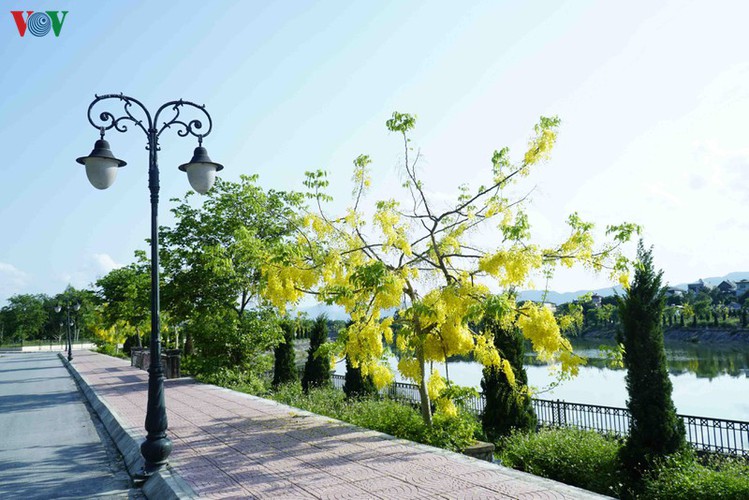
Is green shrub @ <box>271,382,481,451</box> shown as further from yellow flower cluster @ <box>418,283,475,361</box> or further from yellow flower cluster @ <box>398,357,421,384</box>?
yellow flower cluster @ <box>418,283,475,361</box>

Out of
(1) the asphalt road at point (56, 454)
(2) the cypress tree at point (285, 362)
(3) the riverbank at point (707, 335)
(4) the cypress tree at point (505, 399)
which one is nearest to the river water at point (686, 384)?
(4) the cypress tree at point (505, 399)

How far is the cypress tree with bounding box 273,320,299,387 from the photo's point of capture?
2273cm

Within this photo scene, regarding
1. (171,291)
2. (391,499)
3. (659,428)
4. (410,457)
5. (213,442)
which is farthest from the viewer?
(171,291)

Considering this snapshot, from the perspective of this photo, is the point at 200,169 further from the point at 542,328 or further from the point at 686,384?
the point at 686,384

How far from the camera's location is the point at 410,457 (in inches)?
336

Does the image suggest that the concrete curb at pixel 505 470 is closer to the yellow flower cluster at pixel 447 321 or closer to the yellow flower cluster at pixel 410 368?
the yellow flower cluster at pixel 410 368

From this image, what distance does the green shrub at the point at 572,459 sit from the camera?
9898 mm

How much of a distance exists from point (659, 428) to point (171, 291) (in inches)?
652

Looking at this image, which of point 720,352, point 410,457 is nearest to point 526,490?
point 410,457

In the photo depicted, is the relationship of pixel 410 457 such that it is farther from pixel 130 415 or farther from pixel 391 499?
pixel 130 415

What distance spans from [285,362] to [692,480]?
16757 millimetres

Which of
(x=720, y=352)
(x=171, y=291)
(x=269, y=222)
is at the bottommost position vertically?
(x=720, y=352)

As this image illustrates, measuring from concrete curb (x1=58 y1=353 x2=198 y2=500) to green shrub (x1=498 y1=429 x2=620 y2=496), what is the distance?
6.10 metres

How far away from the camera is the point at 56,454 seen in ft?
35.0
